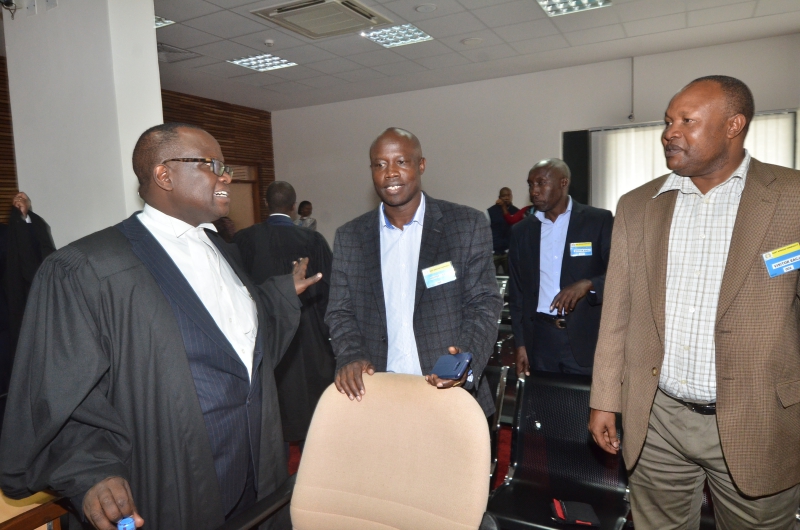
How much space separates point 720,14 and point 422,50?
327 cm

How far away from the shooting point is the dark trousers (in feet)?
9.64

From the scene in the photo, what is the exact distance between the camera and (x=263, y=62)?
6680 millimetres

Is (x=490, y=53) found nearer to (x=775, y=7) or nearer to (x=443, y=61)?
(x=443, y=61)

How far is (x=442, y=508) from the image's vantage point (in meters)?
1.34

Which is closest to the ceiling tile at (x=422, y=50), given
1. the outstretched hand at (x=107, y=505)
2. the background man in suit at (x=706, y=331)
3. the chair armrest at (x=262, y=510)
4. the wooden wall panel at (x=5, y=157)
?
the wooden wall panel at (x=5, y=157)

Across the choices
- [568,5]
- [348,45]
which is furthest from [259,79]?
[568,5]

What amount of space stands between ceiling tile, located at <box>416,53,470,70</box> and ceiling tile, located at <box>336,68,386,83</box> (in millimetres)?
765

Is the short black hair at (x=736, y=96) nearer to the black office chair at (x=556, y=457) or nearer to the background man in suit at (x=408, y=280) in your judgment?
the background man in suit at (x=408, y=280)

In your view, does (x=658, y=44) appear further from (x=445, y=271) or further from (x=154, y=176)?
(x=154, y=176)

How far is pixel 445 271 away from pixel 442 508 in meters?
0.80

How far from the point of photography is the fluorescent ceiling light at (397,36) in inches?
224

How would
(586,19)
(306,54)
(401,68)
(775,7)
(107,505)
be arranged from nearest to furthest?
1. (107,505)
2. (775,7)
3. (586,19)
4. (306,54)
5. (401,68)

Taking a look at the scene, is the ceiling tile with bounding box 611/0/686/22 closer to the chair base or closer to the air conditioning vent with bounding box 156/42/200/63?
the air conditioning vent with bounding box 156/42/200/63

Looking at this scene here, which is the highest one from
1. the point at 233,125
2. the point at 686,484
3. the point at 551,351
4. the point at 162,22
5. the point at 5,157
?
the point at 162,22
